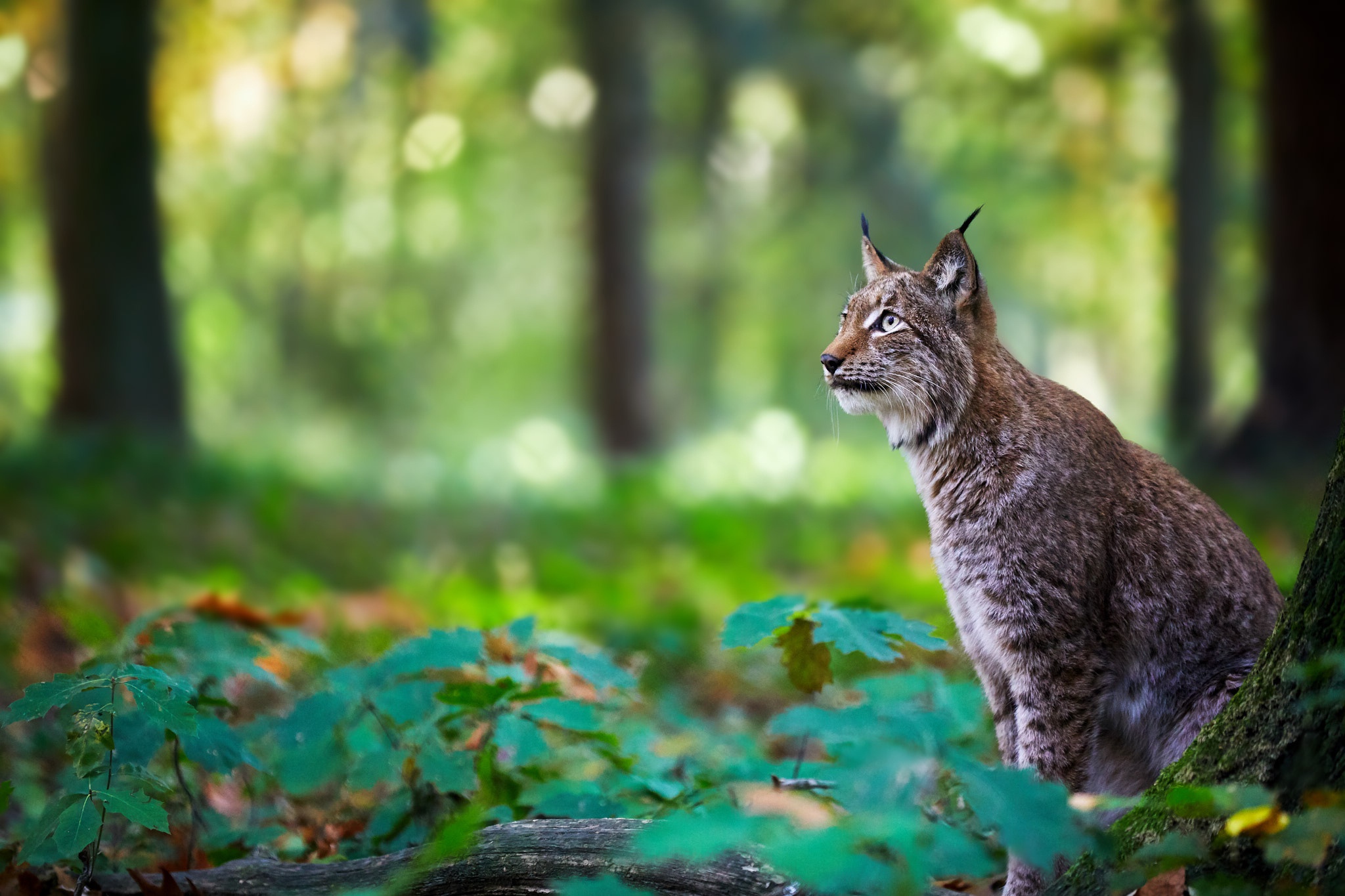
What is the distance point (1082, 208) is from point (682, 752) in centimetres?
2013

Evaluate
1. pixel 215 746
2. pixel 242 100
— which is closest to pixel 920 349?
pixel 215 746

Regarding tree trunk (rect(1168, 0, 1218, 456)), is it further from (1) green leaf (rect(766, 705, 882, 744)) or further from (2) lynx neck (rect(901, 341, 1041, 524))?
(1) green leaf (rect(766, 705, 882, 744))

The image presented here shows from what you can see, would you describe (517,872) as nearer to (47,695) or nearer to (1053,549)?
(47,695)

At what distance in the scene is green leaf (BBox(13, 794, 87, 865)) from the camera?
2.27 metres

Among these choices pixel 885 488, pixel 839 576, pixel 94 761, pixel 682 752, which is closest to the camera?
pixel 94 761

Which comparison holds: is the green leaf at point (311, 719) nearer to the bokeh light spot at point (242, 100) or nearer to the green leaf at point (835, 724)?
the green leaf at point (835, 724)

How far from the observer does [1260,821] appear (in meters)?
1.84

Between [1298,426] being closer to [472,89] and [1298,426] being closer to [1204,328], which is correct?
[1204,328]

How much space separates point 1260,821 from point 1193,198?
15.0 metres

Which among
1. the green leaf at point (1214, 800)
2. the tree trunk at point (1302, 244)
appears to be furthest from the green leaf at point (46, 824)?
the tree trunk at point (1302, 244)

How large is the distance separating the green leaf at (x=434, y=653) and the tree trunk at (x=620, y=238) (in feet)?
41.7

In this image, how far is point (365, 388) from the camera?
1830 centimetres

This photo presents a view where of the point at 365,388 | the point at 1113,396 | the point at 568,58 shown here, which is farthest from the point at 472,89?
the point at 1113,396

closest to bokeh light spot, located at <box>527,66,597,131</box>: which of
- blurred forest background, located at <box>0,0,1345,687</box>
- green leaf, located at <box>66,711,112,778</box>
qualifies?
blurred forest background, located at <box>0,0,1345,687</box>
